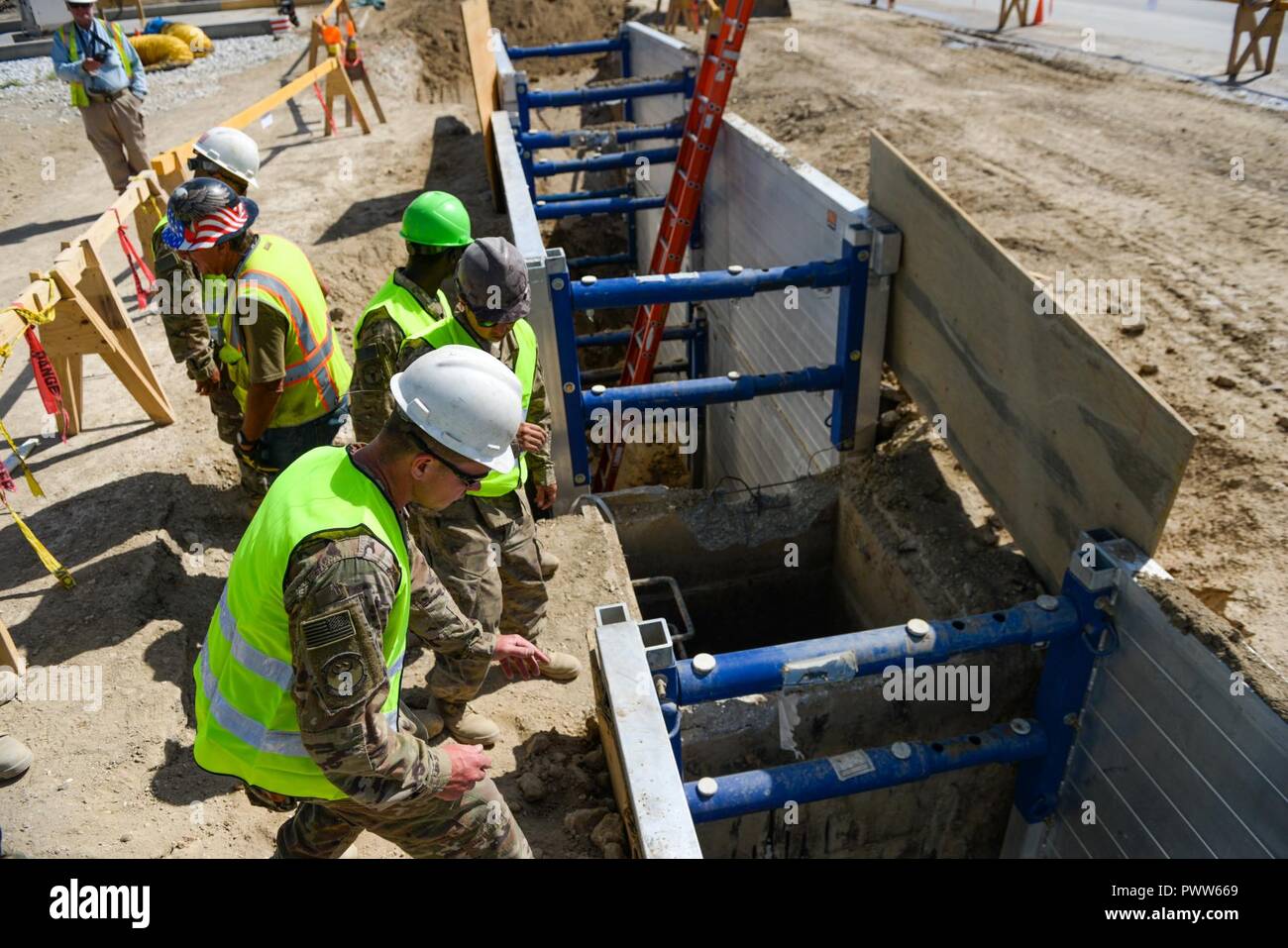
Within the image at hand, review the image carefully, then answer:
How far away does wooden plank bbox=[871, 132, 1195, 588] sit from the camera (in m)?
2.68

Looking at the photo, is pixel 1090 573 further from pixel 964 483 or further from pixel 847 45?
pixel 847 45

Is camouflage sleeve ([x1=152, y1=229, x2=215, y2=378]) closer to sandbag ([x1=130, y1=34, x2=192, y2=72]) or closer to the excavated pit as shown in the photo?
the excavated pit

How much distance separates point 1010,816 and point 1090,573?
1.42 m

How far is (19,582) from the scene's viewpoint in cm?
431

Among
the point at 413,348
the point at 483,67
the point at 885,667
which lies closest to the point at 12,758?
the point at 413,348

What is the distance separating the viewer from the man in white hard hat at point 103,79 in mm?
7836

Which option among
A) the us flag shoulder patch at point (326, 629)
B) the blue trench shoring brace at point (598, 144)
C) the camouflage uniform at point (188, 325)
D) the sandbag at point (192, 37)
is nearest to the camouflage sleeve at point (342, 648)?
the us flag shoulder patch at point (326, 629)

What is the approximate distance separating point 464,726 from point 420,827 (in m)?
0.99

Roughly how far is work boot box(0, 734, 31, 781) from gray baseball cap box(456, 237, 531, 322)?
96.3 inches

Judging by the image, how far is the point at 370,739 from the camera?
2.10 meters

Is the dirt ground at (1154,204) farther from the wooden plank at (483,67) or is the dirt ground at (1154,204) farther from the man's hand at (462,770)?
the wooden plank at (483,67)

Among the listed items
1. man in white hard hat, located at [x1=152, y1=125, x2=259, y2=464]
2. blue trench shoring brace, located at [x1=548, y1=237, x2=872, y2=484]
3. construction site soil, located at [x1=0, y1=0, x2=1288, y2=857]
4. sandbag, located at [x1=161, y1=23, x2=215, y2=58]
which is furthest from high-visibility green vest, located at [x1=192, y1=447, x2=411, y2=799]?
sandbag, located at [x1=161, y1=23, x2=215, y2=58]
